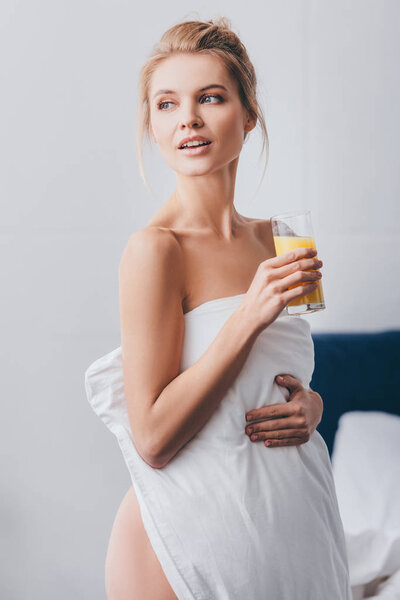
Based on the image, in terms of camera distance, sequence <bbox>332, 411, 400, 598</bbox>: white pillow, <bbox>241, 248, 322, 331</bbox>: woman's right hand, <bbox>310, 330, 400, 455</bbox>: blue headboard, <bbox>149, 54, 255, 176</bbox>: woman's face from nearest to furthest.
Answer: <bbox>241, 248, 322, 331</bbox>: woman's right hand < <bbox>149, 54, 255, 176</bbox>: woman's face < <bbox>332, 411, 400, 598</bbox>: white pillow < <bbox>310, 330, 400, 455</bbox>: blue headboard

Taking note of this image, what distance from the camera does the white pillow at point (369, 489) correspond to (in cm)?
155

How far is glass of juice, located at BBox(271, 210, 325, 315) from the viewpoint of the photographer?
98 centimetres

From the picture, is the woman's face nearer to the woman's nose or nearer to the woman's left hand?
the woman's nose

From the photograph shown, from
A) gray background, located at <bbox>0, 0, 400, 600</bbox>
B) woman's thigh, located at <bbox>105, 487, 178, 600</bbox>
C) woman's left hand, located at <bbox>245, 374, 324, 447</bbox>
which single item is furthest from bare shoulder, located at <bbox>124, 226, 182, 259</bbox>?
gray background, located at <bbox>0, 0, 400, 600</bbox>

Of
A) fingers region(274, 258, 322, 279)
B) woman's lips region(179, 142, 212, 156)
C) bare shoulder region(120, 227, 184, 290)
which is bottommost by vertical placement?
fingers region(274, 258, 322, 279)

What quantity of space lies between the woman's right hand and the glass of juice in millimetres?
44

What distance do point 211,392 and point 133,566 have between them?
0.30 metres

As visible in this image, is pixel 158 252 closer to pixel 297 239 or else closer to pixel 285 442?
pixel 297 239

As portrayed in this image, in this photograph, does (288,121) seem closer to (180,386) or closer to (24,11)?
(24,11)

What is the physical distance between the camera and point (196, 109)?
1.02m

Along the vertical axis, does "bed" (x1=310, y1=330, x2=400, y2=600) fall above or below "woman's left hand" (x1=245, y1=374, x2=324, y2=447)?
below

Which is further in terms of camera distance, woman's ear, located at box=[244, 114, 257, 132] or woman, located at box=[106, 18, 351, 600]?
woman's ear, located at box=[244, 114, 257, 132]

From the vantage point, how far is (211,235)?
1073 mm

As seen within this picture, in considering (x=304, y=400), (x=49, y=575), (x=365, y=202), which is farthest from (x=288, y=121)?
(x=49, y=575)
